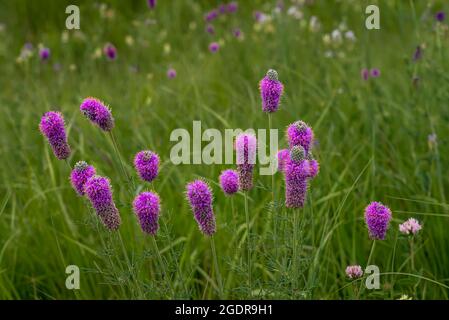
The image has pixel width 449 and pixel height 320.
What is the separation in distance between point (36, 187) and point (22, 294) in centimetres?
48

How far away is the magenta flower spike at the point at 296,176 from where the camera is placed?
4.23ft

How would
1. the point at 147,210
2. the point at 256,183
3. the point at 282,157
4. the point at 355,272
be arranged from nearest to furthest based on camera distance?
1. the point at 147,210
2. the point at 282,157
3. the point at 355,272
4. the point at 256,183

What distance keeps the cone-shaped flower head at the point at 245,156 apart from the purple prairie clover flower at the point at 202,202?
12 centimetres

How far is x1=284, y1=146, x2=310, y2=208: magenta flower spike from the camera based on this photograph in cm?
129

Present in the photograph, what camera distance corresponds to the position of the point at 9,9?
5789 millimetres

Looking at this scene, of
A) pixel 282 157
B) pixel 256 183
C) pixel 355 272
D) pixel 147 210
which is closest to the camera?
pixel 147 210

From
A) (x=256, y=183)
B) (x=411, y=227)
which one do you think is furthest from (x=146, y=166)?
(x=256, y=183)

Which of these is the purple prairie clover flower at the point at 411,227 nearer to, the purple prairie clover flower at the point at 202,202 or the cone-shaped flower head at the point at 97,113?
the purple prairie clover flower at the point at 202,202

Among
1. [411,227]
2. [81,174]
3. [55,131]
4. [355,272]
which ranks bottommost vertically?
[355,272]

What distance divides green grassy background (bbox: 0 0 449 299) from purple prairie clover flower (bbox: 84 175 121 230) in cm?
5

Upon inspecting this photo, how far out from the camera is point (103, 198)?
1.33m

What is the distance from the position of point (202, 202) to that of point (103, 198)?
223 millimetres

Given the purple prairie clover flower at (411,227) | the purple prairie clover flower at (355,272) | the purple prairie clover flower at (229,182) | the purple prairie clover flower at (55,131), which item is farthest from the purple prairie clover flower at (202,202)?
the purple prairie clover flower at (411,227)

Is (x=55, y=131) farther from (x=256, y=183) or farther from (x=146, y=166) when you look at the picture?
(x=256, y=183)
